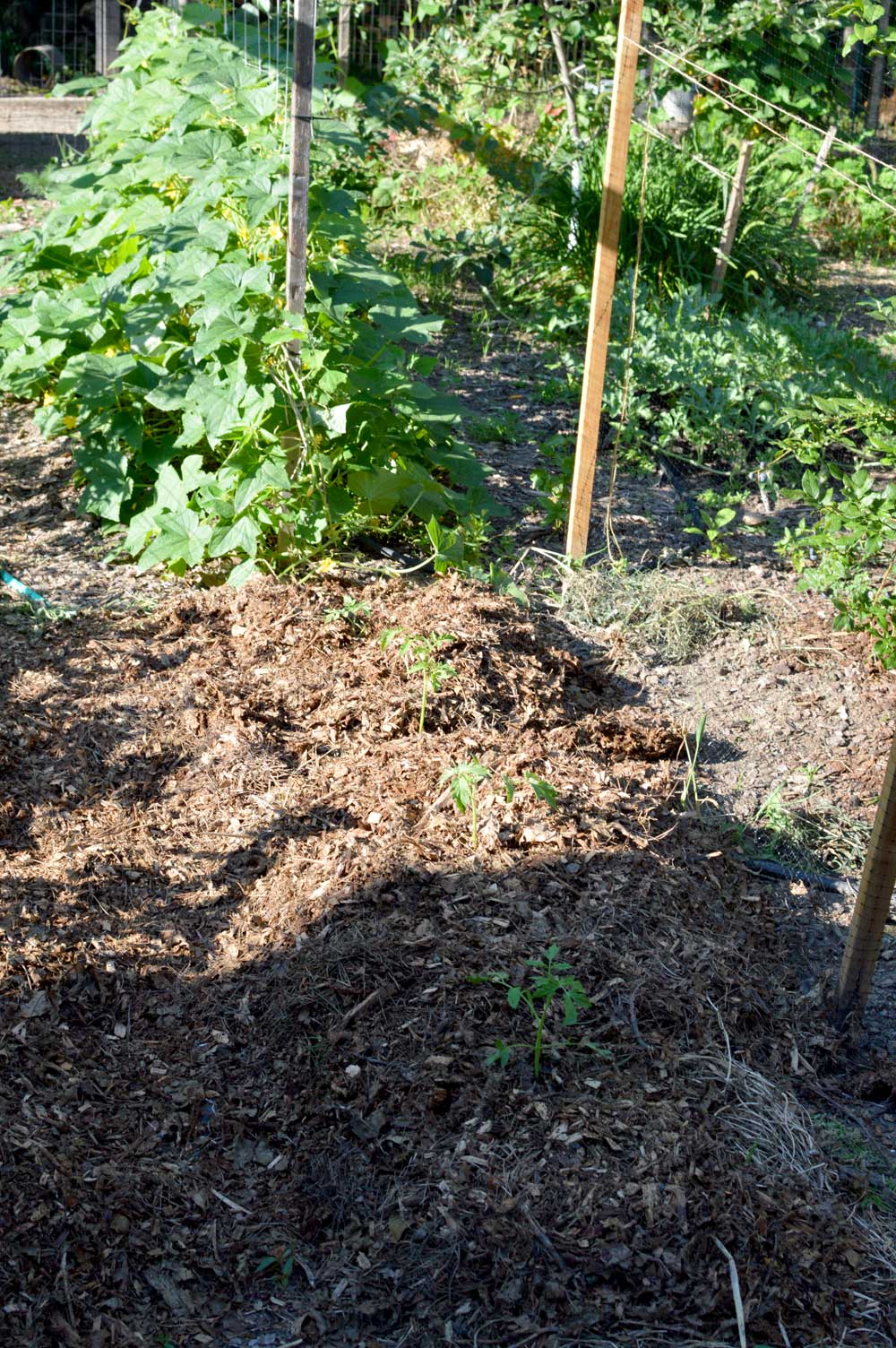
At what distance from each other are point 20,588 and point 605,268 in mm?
2196

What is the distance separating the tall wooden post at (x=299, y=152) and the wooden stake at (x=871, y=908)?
2.39m

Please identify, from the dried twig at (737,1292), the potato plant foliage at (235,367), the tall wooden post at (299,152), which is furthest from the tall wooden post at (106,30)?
the dried twig at (737,1292)

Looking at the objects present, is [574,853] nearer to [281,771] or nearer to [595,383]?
[281,771]

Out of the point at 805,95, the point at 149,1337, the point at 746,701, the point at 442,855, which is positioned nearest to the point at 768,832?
the point at 746,701

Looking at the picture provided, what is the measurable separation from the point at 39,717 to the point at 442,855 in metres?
1.28


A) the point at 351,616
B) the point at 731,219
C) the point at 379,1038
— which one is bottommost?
the point at 379,1038

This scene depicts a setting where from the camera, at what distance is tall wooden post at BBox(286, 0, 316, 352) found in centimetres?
375

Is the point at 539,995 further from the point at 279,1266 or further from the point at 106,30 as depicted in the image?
the point at 106,30

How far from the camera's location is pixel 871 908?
2.57 meters

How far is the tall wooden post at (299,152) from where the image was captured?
12.3 ft

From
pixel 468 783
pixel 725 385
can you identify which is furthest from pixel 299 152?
pixel 725 385

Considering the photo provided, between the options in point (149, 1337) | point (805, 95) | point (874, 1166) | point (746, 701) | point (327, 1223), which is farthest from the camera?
point (805, 95)

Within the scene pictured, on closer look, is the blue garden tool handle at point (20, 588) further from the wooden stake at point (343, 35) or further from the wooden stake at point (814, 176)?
the wooden stake at point (814, 176)

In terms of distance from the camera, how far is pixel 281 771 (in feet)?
10.8
